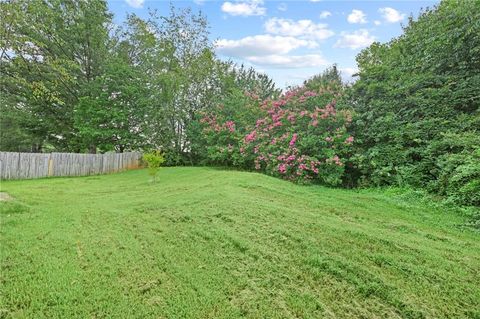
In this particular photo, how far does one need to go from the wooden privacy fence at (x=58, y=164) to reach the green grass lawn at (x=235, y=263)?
5.48 m

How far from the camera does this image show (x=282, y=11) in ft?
26.1

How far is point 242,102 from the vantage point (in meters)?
11.4

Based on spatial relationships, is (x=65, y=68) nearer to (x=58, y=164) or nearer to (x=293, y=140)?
(x=58, y=164)

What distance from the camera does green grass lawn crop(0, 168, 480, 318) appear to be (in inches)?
76.5

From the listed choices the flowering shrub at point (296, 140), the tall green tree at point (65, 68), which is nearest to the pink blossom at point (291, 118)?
the flowering shrub at point (296, 140)

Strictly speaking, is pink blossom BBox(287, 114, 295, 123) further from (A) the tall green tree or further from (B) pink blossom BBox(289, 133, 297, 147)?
(A) the tall green tree

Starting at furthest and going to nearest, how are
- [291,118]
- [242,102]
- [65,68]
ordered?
[65,68] → [242,102] → [291,118]

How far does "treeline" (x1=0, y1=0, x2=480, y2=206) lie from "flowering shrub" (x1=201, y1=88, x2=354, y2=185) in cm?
4

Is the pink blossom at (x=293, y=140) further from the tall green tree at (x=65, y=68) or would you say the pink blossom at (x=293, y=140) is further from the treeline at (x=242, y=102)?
the tall green tree at (x=65, y=68)

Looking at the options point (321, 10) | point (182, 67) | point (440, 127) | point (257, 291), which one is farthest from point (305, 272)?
point (182, 67)

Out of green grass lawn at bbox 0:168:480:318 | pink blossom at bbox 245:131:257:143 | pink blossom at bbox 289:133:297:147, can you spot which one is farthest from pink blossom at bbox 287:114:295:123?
green grass lawn at bbox 0:168:480:318

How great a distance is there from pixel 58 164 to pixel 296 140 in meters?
8.06

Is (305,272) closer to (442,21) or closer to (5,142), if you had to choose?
(442,21)

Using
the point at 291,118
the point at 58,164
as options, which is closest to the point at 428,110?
the point at 291,118
